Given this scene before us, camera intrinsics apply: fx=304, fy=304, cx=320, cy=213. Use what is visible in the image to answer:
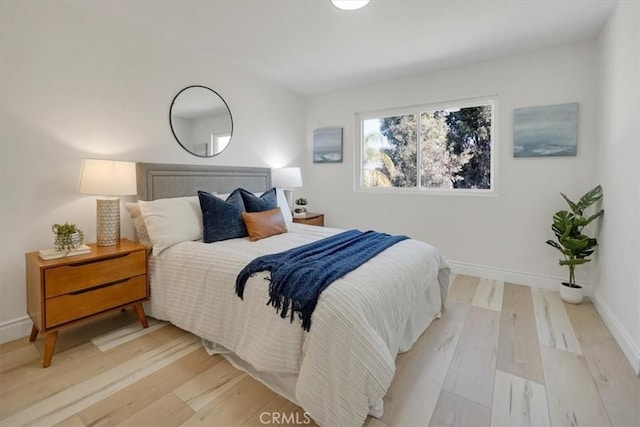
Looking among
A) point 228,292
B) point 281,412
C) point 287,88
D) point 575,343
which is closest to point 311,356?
point 281,412

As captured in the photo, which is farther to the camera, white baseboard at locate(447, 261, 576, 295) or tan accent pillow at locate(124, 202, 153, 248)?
white baseboard at locate(447, 261, 576, 295)

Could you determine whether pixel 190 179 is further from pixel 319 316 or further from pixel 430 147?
pixel 430 147

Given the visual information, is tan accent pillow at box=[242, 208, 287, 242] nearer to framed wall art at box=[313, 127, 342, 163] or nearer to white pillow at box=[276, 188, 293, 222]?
white pillow at box=[276, 188, 293, 222]

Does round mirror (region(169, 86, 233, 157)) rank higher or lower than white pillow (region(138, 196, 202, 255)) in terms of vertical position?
higher

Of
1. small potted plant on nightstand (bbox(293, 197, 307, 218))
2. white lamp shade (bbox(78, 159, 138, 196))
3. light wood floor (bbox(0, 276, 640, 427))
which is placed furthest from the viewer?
small potted plant on nightstand (bbox(293, 197, 307, 218))

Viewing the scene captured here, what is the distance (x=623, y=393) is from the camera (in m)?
1.60

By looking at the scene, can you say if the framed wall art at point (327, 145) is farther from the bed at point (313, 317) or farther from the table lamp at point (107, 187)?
the table lamp at point (107, 187)

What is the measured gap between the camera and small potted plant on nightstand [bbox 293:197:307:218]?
401 cm

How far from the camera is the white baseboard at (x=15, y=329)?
6.82 feet

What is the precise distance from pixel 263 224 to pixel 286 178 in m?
1.35

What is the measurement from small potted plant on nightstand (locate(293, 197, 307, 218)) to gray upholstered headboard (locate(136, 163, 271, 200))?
22.5 inches

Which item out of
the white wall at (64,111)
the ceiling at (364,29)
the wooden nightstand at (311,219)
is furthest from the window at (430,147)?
the white wall at (64,111)

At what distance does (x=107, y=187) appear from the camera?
2215mm

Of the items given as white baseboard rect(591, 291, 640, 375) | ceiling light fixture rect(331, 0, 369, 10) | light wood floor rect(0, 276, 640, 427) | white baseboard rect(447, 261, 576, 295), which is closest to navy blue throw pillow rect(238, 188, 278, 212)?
light wood floor rect(0, 276, 640, 427)
